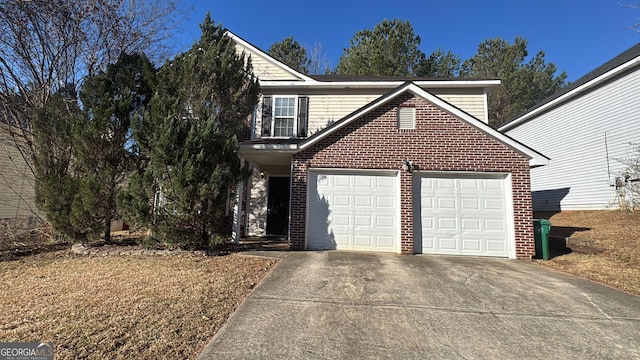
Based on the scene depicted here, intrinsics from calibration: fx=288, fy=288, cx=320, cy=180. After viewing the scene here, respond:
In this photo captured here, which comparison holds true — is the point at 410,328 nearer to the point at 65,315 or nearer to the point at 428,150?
the point at 65,315

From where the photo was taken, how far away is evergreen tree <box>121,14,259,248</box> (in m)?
6.68

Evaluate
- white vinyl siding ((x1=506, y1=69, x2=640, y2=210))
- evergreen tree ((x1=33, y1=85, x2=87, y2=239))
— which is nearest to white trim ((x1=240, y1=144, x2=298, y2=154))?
evergreen tree ((x1=33, y1=85, x2=87, y2=239))

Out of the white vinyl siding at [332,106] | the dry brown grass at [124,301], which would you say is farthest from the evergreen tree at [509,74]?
the dry brown grass at [124,301]

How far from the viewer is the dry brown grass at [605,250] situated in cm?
575

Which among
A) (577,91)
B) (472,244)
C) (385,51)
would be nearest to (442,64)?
(385,51)

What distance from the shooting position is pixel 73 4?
8.77 metres

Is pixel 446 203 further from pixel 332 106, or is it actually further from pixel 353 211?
pixel 332 106

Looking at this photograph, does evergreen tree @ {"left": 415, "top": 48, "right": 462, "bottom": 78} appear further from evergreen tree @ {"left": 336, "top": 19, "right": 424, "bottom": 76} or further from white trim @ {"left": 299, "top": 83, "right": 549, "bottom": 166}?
white trim @ {"left": 299, "top": 83, "right": 549, "bottom": 166}

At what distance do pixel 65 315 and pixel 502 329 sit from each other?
5.49 meters

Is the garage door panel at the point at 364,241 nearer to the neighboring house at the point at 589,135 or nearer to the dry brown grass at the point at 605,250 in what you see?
the dry brown grass at the point at 605,250

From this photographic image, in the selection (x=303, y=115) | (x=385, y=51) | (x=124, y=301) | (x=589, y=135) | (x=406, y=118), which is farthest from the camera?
(x=385, y=51)

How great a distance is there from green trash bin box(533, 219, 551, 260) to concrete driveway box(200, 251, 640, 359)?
1.73 meters

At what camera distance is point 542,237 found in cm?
743

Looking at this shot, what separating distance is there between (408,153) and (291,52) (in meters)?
22.2
